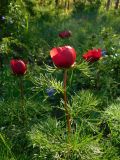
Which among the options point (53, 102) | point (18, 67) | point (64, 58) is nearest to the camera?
point (64, 58)

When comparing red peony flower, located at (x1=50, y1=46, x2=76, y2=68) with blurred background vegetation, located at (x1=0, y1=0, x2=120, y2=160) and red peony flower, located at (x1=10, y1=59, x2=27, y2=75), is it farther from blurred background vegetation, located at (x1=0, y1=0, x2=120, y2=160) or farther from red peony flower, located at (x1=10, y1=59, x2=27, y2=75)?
red peony flower, located at (x1=10, y1=59, x2=27, y2=75)

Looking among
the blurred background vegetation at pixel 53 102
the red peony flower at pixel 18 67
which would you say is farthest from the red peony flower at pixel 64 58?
the red peony flower at pixel 18 67

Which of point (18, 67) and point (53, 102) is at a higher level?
point (18, 67)

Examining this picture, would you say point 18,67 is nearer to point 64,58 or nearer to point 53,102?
point 64,58

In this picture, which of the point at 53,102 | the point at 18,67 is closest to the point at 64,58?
the point at 18,67

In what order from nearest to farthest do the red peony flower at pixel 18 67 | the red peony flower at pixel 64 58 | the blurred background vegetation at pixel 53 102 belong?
the red peony flower at pixel 64 58
the blurred background vegetation at pixel 53 102
the red peony flower at pixel 18 67

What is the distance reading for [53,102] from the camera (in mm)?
3977

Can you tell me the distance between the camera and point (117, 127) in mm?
2773

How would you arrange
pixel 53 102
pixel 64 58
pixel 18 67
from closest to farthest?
pixel 64 58, pixel 18 67, pixel 53 102

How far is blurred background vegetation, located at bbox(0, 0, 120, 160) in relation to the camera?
246 cm

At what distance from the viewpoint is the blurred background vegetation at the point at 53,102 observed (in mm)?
2461

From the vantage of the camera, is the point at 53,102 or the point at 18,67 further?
the point at 53,102

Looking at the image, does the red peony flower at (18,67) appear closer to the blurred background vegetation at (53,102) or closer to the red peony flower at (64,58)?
the blurred background vegetation at (53,102)

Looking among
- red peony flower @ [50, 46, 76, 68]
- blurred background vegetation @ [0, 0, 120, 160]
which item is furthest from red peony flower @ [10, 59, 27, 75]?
red peony flower @ [50, 46, 76, 68]
